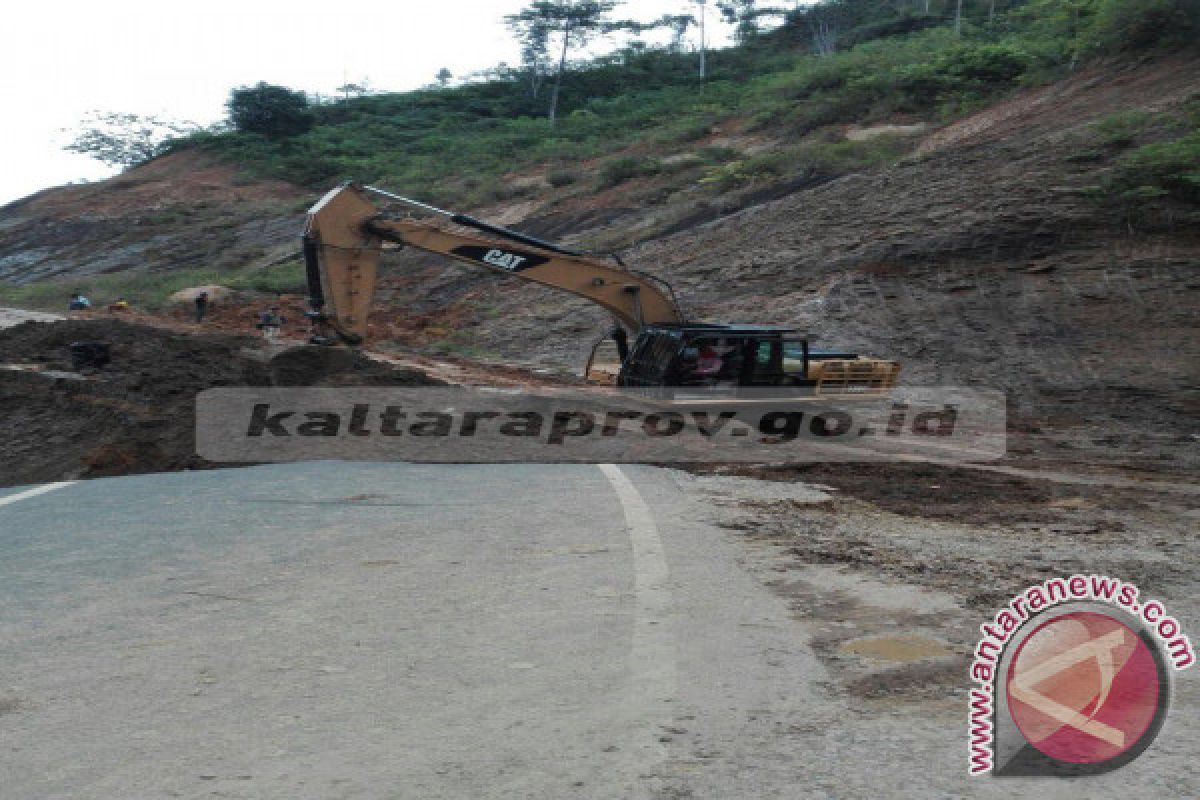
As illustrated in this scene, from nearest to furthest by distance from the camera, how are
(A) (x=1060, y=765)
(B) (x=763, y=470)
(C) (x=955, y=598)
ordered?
(A) (x=1060, y=765)
(C) (x=955, y=598)
(B) (x=763, y=470)

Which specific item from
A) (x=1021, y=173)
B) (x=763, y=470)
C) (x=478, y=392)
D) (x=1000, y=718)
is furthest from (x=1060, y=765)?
(x=1021, y=173)

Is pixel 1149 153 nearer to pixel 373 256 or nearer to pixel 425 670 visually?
pixel 373 256

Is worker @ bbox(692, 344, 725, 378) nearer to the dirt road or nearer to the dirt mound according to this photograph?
the dirt mound

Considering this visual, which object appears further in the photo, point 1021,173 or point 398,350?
point 398,350

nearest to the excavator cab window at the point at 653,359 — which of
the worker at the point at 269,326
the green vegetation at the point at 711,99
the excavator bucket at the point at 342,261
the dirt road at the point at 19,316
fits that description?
the excavator bucket at the point at 342,261

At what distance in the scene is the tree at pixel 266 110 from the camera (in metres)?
65.8

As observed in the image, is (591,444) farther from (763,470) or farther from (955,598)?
(955,598)

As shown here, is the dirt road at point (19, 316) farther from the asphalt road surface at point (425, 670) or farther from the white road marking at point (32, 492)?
the asphalt road surface at point (425, 670)

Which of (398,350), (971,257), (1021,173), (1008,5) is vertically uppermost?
(1008,5)

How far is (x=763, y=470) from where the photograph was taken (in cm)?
1278

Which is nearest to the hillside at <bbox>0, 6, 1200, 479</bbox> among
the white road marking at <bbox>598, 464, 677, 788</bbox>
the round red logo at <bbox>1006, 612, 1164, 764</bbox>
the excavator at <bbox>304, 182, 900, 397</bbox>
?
the excavator at <bbox>304, 182, 900, 397</bbox>

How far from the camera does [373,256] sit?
17.9 metres

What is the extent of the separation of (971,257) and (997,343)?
3304 millimetres

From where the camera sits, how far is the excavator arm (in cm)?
1742
